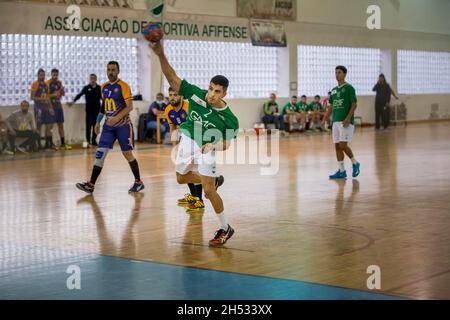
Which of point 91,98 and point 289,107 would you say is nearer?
point 91,98

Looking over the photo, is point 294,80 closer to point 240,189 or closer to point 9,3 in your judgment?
point 9,3

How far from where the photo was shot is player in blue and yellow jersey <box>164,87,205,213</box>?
11.4 m

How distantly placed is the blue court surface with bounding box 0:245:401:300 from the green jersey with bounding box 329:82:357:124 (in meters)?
7.98

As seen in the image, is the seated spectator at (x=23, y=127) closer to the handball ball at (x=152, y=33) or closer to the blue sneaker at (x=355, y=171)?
the blue sneaker at (x=355, y=171)

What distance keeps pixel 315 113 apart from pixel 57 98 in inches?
459

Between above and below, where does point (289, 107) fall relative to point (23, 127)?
above

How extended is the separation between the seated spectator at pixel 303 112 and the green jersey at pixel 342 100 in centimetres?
1500

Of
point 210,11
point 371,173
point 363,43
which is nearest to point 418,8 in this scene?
point 363,43

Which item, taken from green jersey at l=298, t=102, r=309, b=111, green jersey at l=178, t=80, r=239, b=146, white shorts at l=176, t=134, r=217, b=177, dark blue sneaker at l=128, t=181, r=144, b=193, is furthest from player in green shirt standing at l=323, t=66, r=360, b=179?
green jersey at l=298, t=102, r=309, b=111

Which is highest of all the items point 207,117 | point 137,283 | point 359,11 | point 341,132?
point 359,11

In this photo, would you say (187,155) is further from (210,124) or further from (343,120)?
(343,120)

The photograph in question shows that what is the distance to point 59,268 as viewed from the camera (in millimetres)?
7637

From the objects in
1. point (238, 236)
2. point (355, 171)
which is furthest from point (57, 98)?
point (238, 236)

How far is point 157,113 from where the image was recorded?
24594mm
